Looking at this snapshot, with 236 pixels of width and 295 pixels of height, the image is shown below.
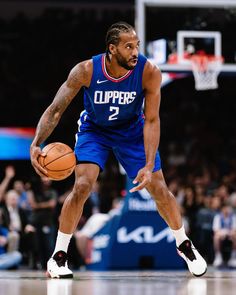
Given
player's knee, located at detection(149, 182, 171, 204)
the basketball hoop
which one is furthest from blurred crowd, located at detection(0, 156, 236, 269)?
player's knee, located at detection(149, 182, 171, 204)

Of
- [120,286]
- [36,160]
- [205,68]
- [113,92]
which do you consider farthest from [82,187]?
[205,68]

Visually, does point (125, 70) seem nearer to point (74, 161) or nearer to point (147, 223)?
point (74, 161)

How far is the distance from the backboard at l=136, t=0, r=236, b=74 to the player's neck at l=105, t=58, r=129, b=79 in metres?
5.26

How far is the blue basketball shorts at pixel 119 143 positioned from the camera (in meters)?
6.13

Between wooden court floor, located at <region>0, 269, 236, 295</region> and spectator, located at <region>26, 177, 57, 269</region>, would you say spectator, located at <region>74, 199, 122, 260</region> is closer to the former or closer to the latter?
spectator, located at <region>26, 177, 57, 269</region>

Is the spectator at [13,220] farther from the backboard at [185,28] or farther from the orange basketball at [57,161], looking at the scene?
the orange basketball at [57,161]

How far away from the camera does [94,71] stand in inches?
235

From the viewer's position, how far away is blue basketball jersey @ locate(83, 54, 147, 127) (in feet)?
19.6

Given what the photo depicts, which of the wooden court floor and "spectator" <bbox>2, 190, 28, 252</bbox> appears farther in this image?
"spectator" <bbox>2, 190, 28, 252</bbox>

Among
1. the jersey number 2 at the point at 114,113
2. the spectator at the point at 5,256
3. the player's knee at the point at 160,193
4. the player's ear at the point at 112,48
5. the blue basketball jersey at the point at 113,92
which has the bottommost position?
the spectator at the point at 5,256

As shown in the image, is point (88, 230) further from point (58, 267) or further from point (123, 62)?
point (123, 62)

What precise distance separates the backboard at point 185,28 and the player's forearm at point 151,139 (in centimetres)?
528

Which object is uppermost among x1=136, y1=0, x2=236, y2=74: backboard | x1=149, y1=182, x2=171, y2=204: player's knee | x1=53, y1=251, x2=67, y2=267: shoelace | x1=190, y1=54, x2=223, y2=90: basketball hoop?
x1=136, y1=0, x2=236, y2=74: backboard

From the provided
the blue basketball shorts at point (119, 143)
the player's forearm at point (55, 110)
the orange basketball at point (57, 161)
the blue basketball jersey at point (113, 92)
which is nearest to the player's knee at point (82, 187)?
the orange basketball at point (57, 161)
